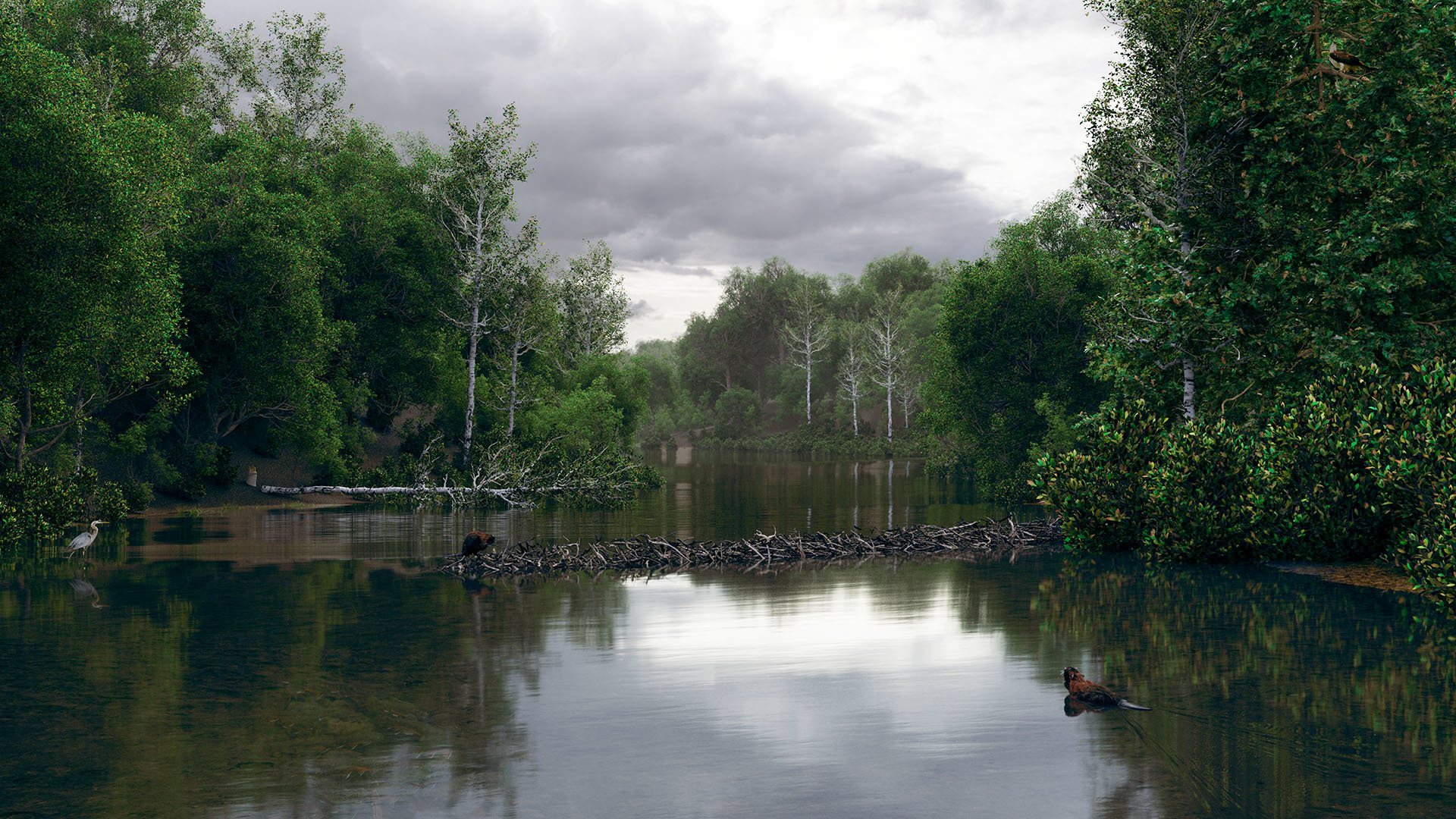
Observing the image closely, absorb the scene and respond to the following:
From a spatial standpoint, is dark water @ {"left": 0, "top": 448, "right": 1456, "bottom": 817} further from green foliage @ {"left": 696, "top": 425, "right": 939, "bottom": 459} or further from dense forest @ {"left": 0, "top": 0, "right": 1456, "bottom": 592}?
green foliage @ {"left": 696, "top": 425, "right": 939, "bottom": 459}

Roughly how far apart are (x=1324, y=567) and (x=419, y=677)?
69.8 feet

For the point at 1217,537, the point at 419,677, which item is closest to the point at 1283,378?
the point at 1217,537

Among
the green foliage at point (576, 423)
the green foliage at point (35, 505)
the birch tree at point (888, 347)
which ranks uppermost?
the birch tree at point (888, 347)

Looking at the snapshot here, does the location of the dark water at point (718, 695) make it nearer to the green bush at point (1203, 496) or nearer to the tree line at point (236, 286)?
the green bush at point (1203, 496)

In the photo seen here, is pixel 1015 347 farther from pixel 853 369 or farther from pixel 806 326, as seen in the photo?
pixel 806 326

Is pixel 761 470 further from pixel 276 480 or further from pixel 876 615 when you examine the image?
pixel 876 615

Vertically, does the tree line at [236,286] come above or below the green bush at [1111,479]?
above

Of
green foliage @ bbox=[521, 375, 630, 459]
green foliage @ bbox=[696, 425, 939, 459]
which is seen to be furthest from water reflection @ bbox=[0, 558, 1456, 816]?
green foliage @ bbox=[696, 425, 939, 459]

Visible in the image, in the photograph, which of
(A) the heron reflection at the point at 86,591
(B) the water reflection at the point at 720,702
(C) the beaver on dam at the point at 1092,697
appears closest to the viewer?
(B) the water reflection at the point at 720,702

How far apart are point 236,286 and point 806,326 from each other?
8819 centimetres

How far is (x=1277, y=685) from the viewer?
14375 mm

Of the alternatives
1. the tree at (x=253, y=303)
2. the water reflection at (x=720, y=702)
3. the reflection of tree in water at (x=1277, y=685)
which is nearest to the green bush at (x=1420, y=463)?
the reflection of tree in water at (x=1277, y=685)

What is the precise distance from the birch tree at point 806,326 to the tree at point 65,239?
9391cm

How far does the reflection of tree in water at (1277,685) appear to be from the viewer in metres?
10.4
